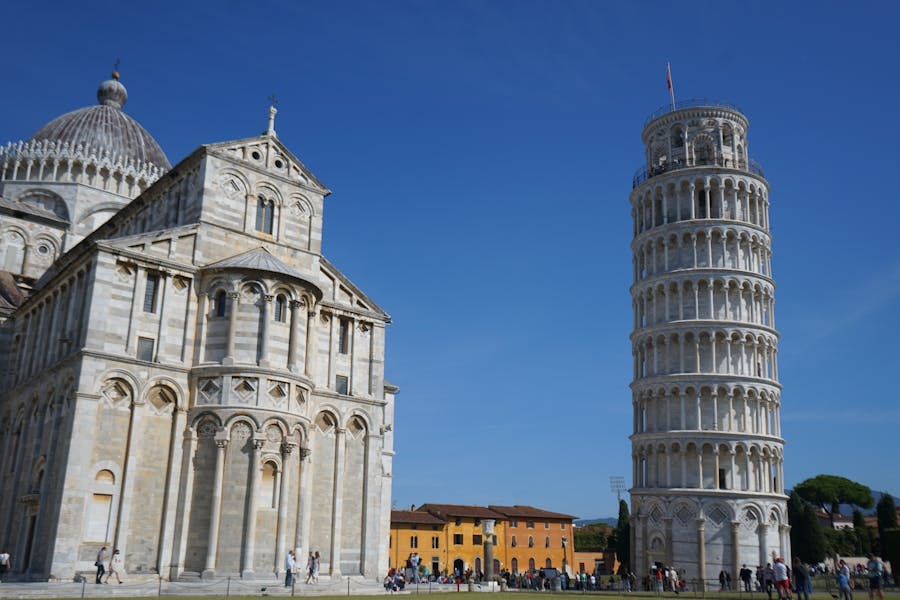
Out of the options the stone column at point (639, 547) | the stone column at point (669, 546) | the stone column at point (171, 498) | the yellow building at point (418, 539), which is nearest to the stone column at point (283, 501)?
the stone column at point (171, 498)

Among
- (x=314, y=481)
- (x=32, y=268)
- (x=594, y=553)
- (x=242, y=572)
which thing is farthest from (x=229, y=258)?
(x=594, y=553)

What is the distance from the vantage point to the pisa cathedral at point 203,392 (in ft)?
88.0

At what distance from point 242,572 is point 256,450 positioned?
13.1ft

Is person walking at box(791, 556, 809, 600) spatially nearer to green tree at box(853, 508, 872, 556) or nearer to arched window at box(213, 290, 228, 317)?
arched window at box(213, 290, 228, 317)

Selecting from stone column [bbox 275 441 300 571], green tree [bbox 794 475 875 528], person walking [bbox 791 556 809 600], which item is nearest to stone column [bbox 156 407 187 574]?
stone column [bbox 275 441 300 571]

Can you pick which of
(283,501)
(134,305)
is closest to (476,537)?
(283,501)

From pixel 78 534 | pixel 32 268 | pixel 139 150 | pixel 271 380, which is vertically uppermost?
pixel 139 150

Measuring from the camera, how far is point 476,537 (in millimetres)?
76688

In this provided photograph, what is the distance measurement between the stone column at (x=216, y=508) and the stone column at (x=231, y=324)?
2580 millimetres

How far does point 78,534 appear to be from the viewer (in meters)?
25.5

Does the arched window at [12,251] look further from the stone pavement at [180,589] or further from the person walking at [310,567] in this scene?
the person walking at [310,567]

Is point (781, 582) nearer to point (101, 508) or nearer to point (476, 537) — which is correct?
point (101, 508)

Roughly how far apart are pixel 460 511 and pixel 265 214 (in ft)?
166

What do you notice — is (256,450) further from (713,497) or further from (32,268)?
(713,497)
